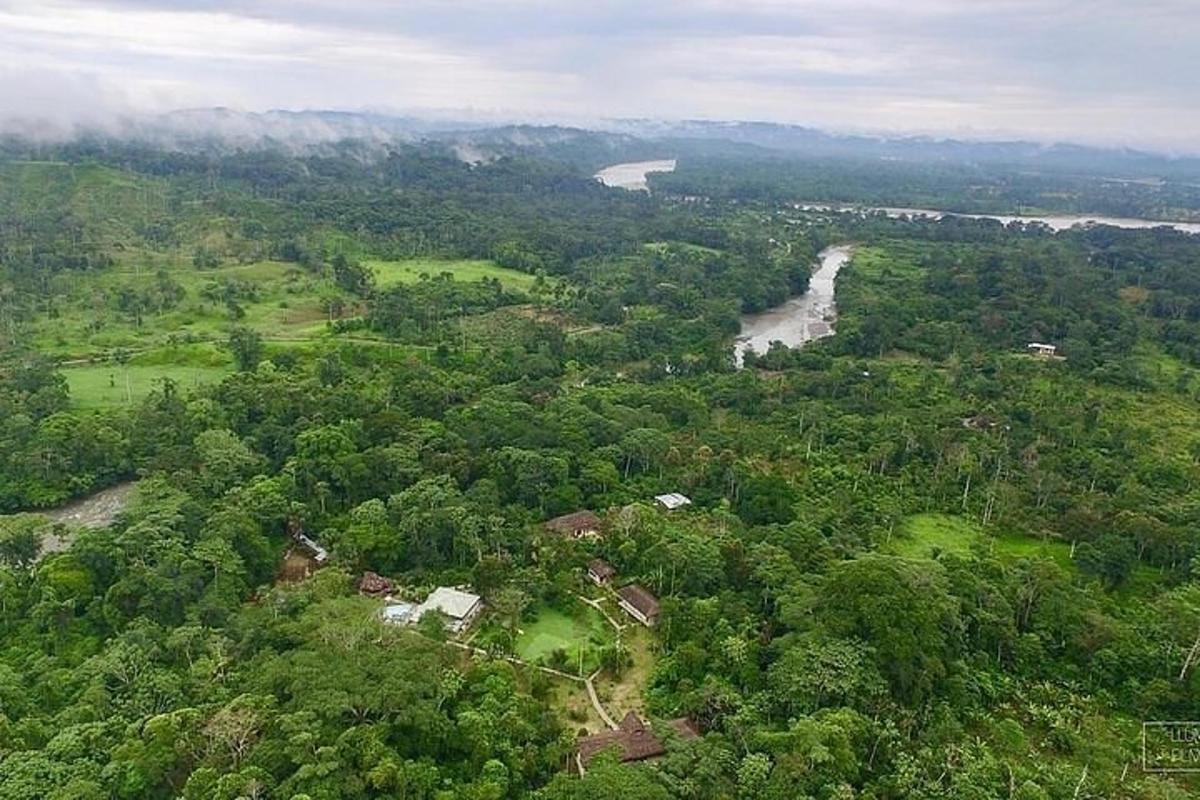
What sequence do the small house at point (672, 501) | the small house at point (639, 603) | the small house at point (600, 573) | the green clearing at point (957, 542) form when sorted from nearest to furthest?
the small house at point (639, 603), the small house at point (600, 573), the green clearing at point (957, 542), the small house at point (672, 501)

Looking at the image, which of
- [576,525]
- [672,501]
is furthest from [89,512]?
[672,501]

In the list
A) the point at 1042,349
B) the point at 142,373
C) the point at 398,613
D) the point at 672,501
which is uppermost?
the point at 1042,349

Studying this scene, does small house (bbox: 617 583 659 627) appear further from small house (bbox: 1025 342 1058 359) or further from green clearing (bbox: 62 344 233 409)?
small house (bbox: 1025 342 1058 359)

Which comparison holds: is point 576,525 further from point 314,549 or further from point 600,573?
point 314,549

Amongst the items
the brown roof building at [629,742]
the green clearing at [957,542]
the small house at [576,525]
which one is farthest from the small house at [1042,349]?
the brown roof building at [629,742]

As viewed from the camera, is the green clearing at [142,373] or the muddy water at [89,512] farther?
the green clearing at [142,373]

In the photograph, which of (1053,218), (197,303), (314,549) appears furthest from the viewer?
(1053,218)

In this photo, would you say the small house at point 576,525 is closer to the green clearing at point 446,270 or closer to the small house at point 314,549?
the small house at point 314,549
